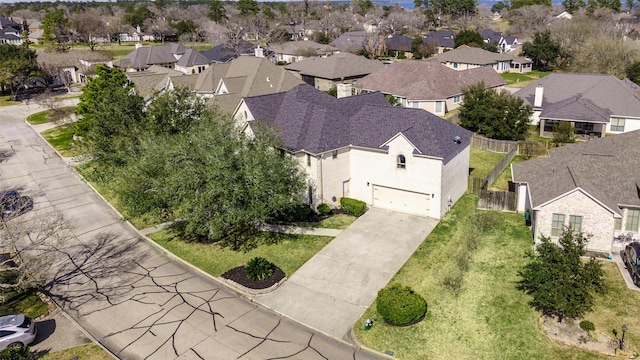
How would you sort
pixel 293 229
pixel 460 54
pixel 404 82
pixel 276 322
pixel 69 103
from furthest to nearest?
pixel 460 54
pixel 69 103
pixel 404 82
pixel 293 229
pixel 276 322

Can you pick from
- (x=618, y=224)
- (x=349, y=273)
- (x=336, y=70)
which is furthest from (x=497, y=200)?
(x=336, y=70)

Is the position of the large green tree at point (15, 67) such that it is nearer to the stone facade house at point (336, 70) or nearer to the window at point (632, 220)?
the stone facade house at point (336, 70)

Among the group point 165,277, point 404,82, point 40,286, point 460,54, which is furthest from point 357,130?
point 460,54

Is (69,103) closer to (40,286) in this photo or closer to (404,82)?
(404,82)

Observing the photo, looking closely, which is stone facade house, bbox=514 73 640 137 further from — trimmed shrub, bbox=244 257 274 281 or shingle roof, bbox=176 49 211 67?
shingle roof, bbox=176 49 211 67

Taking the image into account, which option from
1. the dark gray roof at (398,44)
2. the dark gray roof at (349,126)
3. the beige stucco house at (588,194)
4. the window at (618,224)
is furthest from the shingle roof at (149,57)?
the window at (618,224)

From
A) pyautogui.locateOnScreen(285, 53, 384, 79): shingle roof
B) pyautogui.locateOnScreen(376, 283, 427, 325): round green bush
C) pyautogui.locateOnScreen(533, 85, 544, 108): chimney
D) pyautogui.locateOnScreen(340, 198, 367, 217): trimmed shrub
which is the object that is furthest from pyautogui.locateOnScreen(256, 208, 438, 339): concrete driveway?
pyautogui.locateOnScreen(285, 53, 384, 79): shingle roof
